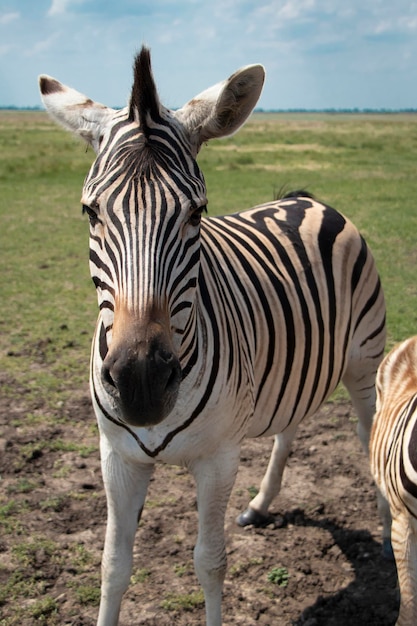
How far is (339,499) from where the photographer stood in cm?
429

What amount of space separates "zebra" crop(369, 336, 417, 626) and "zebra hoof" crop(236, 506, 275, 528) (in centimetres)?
105

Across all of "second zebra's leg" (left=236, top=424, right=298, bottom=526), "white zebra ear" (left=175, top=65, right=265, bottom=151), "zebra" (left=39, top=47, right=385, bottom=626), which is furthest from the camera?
"second zebra's leg" (left=236, top=424, right=298, bottom=526)

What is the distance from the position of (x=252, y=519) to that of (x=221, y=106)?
263 centimetres

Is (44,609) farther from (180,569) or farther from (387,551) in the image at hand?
(387,551)

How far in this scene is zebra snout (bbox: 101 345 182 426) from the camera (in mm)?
1920

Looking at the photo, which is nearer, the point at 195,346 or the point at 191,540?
the point at 195,346

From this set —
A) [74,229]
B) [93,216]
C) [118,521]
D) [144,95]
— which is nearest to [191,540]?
[118,521]

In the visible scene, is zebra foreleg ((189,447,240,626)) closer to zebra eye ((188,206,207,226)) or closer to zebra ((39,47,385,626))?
zebra ((39,47,385,626))

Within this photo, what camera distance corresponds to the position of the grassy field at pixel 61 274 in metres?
3.92

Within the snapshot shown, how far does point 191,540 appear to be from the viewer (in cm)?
383

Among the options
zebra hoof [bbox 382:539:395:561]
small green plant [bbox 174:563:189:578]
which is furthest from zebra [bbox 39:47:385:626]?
zebra hoof [bbox 382:539:395:561]

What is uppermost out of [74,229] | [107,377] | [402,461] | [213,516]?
[107,377]

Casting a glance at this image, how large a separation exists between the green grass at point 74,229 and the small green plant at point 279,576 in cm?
243

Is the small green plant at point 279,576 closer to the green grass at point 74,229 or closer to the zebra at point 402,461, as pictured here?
the zebra at point 402,461
